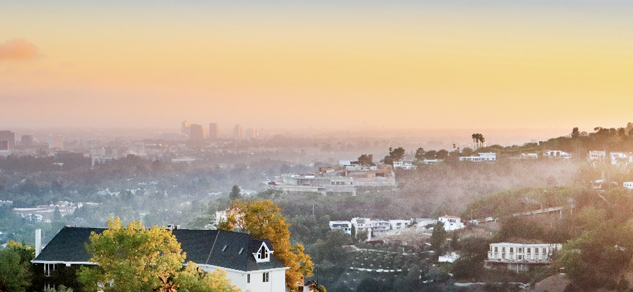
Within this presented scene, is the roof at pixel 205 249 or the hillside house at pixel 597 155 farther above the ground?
the hillside house at pixel 597 155

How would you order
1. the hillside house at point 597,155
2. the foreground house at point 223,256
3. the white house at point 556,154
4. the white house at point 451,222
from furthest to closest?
the white house at point 556,154, the hillside house at point 597,155, the white house at point 451,222, the foreground house at point 223,256

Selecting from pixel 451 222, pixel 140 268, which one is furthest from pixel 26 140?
pixel 140 268

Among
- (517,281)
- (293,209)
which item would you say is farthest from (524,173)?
(517,281)

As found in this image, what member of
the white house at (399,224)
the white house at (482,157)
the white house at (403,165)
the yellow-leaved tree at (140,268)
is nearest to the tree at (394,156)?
the white house at (403,165)

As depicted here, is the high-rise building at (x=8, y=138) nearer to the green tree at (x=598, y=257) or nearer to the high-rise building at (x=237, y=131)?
the high-rise building at (x=237, y=131)

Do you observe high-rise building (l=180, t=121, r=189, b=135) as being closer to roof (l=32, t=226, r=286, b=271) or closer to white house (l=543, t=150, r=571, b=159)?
white house (l=543, t=150, r=571, b=159)

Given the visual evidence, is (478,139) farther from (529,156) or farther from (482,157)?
(529,156)

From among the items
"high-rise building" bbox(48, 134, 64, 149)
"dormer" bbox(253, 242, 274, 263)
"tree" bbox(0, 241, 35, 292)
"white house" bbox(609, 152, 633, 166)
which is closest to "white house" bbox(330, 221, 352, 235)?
"white house" bbox(609, 152, 633, 166)
